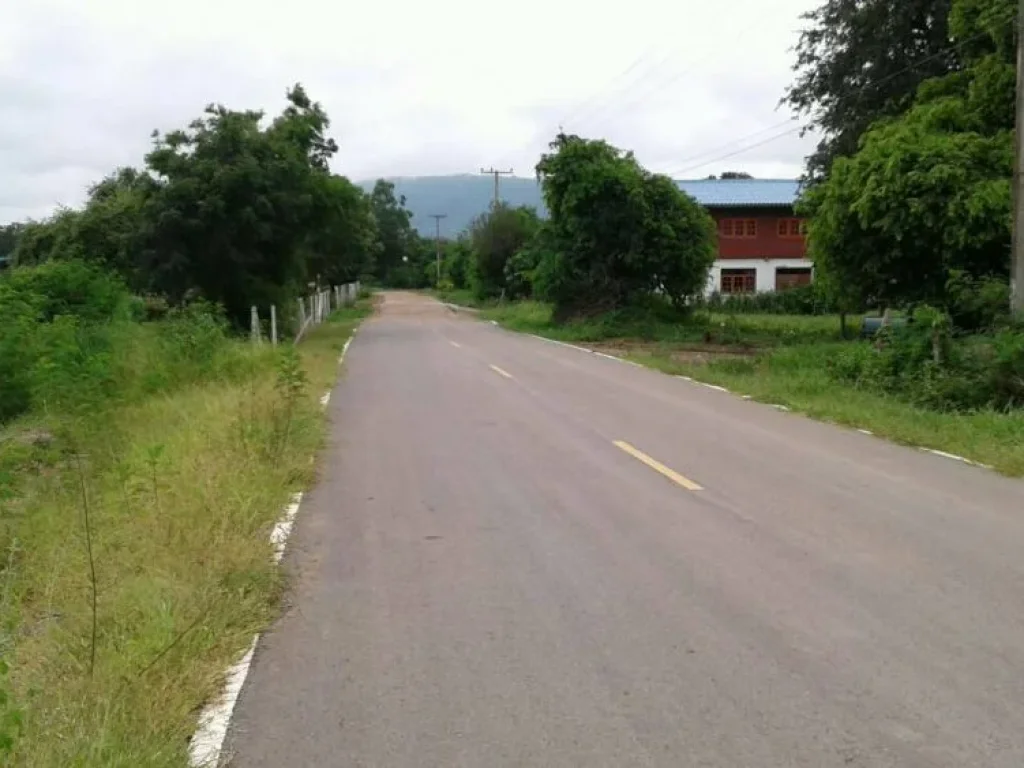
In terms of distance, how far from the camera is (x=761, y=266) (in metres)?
57.4

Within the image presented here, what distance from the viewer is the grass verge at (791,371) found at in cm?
1207

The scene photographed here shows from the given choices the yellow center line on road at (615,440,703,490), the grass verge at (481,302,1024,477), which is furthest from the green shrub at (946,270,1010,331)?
the yellow center line on road at (615,440,703,490)

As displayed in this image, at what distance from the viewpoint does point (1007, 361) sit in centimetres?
1438

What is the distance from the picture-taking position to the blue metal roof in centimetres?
5672

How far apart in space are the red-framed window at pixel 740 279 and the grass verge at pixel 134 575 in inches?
1845

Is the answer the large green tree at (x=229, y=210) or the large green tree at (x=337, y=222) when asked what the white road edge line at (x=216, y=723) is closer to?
the large green tree at (x=229, y=210)

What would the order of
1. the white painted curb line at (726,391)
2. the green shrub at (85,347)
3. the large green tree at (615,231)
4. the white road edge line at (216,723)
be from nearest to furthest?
the white road edge line at (216,723)
the white painted curb line at (726,391)
the green shrub at (85,347)
the large green tree at (615,231)

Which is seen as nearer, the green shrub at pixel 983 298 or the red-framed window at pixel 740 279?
the green shrub at pixel 983 298

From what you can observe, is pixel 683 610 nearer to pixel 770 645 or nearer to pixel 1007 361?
pixel 770 645

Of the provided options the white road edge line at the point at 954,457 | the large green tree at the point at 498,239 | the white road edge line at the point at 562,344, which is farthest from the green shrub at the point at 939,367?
the large green tree at the point at 498,239

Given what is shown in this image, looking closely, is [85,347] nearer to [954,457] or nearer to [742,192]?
[954,457]

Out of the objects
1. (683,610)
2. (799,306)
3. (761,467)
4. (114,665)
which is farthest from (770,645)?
(799,306)

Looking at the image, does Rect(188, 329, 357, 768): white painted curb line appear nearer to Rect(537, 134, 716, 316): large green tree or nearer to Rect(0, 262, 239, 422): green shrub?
Rect(0, 262, 239, 422): green shrub

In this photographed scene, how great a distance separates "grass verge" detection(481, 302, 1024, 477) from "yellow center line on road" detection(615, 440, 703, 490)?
309 cm
